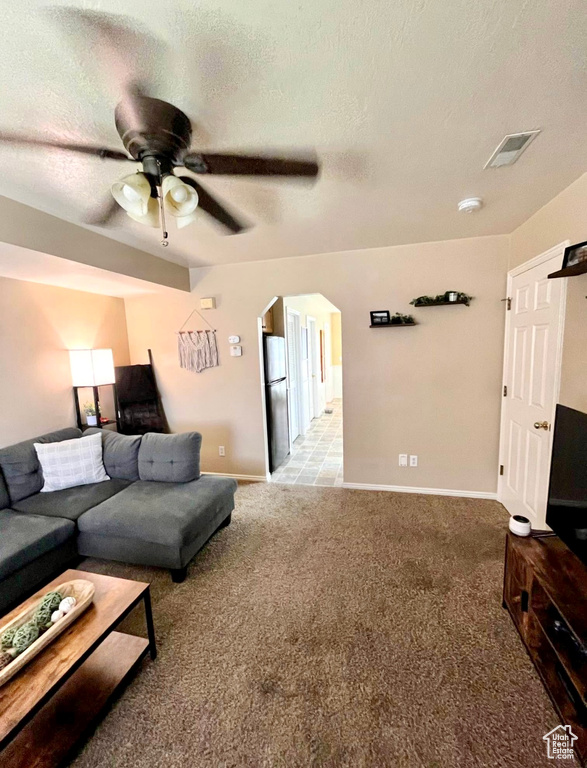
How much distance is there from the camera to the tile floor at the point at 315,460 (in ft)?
12.3

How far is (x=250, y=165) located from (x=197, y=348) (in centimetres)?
258

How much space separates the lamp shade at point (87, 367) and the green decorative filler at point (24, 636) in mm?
2332

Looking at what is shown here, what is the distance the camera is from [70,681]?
144cm

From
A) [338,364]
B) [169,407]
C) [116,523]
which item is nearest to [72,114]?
[116,523]

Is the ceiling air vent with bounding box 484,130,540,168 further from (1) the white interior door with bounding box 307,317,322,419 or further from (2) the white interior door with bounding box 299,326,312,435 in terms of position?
(1) the white interior door with bounding box 307,317,322,419

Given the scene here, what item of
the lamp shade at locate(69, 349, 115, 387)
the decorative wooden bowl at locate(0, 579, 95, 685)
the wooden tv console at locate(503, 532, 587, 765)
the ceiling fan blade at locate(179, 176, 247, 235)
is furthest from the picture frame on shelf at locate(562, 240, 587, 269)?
the lamp shade at locate(69, 349, 115, 387)

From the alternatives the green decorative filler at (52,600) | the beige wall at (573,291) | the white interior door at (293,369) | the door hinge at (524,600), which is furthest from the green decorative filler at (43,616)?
the white interior door at (293,369)

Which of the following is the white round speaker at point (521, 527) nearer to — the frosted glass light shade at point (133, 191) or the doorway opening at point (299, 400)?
the doorway opening at point (299, 400)

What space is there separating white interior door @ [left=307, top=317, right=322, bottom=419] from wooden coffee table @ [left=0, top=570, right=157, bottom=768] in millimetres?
5011

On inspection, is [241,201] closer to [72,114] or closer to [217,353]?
[72,114]

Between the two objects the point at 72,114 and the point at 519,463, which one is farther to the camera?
the point at 519,463

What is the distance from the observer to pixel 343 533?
2.62 metres

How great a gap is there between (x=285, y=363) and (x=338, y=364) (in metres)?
4.63

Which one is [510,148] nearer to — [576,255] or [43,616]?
[576,255]
